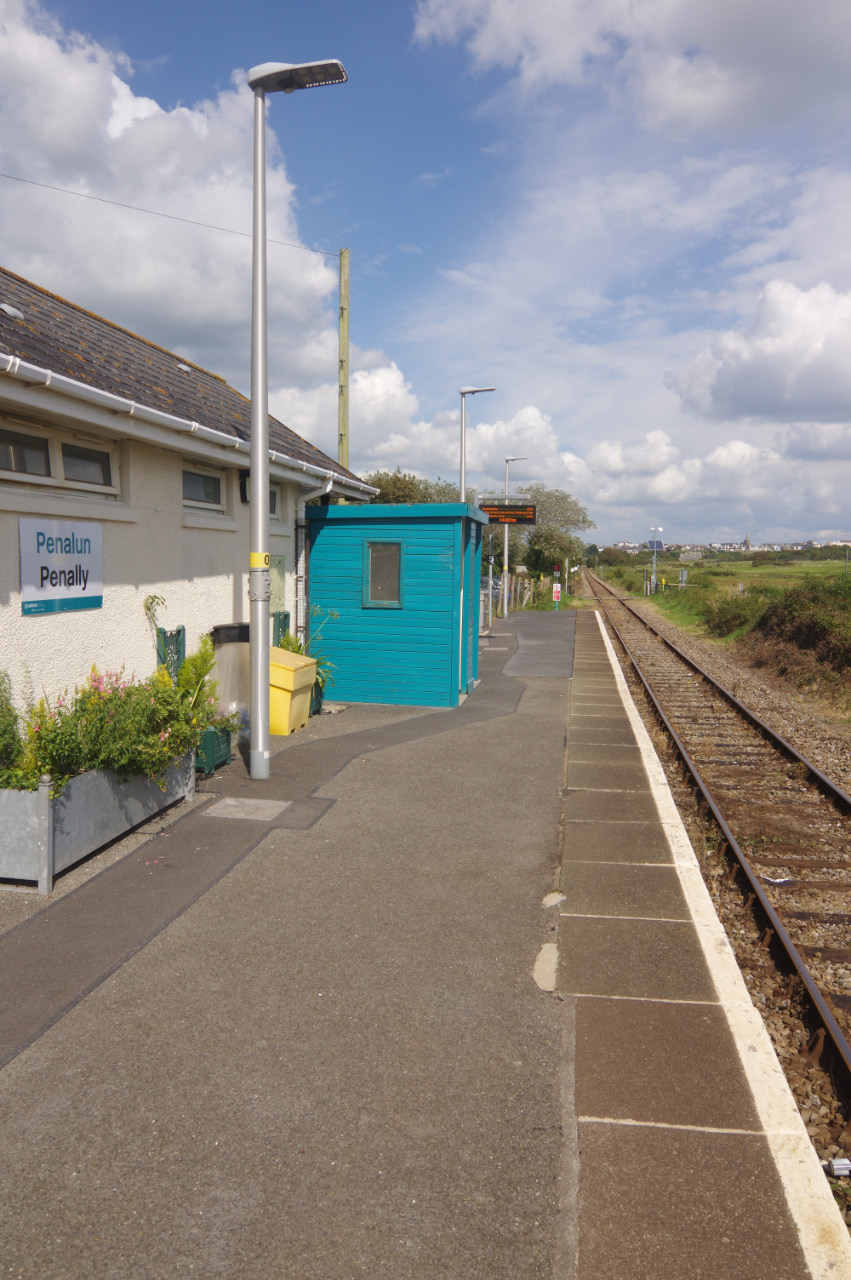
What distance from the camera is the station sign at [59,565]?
605 cm

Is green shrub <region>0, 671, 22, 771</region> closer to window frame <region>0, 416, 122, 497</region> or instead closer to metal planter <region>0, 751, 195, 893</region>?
metal planter <region>0, 751, 195, 893</region>

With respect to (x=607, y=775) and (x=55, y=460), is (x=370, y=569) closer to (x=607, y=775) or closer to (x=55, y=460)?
(x=607, y=775)

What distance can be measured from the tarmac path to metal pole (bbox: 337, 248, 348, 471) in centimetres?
1119

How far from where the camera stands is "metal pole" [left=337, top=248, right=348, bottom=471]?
637 inches

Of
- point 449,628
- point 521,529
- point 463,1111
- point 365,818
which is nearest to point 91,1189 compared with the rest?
point 463,1111

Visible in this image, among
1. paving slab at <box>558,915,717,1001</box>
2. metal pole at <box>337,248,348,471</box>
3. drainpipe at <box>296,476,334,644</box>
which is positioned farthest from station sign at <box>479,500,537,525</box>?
paving slab at <box>558,915,717,1001</box>

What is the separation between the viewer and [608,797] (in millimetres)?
7613

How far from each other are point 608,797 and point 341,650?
17.2 ft

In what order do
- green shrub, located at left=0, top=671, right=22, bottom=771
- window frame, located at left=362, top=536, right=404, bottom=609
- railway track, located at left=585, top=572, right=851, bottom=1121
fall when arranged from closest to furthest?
1. railway track, located at left=585, top=572, right=851, bottom=1121
2. green shrub, located at left=0, top=671, right=22, bottom=771
3. window frame, located at left=362, top=536, right=404, bottom=609

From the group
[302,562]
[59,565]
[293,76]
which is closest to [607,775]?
[302,562]

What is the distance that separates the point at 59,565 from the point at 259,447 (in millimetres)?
2122

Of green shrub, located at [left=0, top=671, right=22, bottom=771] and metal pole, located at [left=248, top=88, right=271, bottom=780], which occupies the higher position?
metal pole, located at [left=248, top=88, right=271, bottom=780]

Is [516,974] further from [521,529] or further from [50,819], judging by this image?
[521,529]

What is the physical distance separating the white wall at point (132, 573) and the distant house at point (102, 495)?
14 mm
